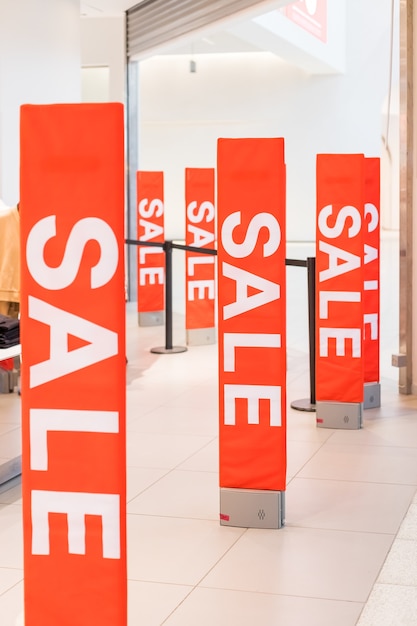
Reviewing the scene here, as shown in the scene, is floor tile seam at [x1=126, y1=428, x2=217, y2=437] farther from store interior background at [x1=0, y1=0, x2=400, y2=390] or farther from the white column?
store interior background at [x1=0, y1=0, x2=400, y2=390]

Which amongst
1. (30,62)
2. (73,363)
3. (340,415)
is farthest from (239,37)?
(73,363)

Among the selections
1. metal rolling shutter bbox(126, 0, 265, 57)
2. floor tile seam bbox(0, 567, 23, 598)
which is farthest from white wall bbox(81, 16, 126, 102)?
floor tile seam bbox(0, 567, 23, 598)

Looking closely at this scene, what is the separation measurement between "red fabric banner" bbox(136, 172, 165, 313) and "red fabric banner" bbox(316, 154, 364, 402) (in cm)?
416

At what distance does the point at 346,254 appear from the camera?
4930mm

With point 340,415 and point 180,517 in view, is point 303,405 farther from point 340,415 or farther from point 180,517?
point 180,517

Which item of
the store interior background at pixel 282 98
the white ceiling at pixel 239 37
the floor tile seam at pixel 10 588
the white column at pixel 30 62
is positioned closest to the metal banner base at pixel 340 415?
the floor tile seam at pixel 10 588

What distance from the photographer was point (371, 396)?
220 inches

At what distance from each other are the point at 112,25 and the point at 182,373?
17.8 ft

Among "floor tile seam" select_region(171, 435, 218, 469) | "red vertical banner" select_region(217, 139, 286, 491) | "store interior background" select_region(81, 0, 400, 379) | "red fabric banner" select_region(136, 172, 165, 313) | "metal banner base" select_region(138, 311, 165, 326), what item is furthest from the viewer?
"store interior background" select_region(81, 0, 400, 379)

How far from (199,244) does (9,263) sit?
343cm

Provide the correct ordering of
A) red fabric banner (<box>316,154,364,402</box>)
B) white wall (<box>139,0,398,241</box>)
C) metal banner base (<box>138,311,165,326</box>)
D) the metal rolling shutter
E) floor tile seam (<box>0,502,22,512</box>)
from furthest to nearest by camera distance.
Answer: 1. white wall (<box>139,0,398,241</box>)
2. the metal rolling shutter
3. metal banner base (<box>138,311,165,326</box>)
4. red fabric banner (<box>316,154,364,402</box>)
5. floor tile seam (<box>0,502,22,512</box>)

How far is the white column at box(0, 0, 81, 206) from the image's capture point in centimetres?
761

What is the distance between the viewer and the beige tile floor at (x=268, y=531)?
9.24ft

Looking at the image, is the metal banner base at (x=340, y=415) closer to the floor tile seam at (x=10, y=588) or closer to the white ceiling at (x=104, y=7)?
the floor tile seam at (x=10, y=588)
